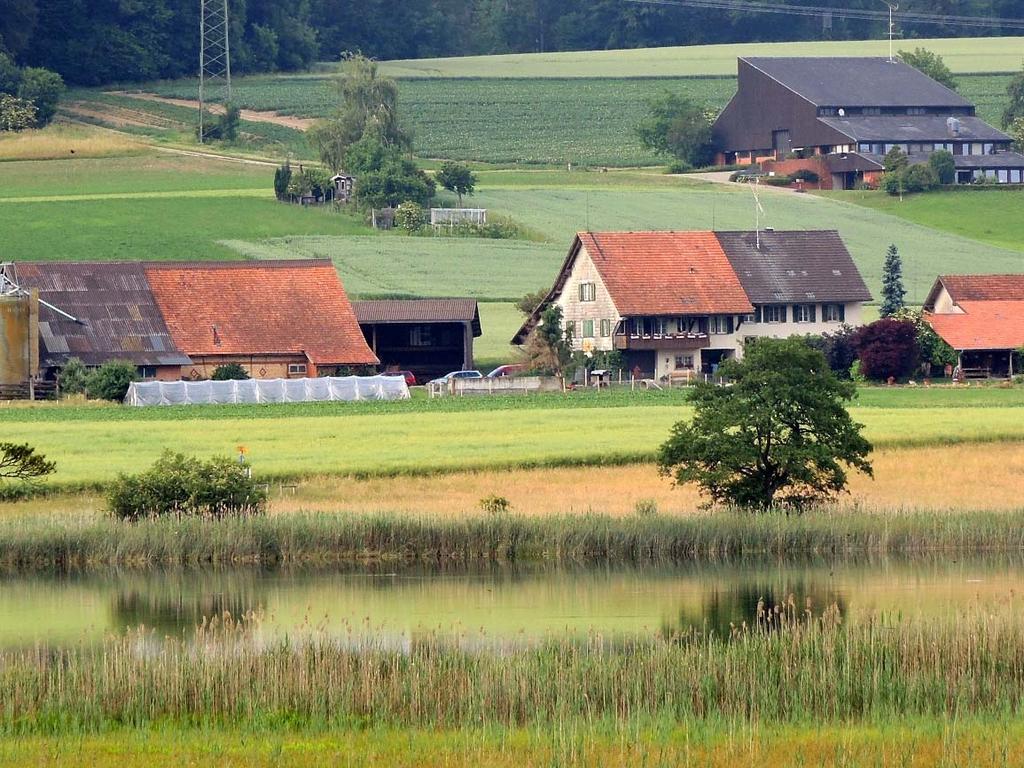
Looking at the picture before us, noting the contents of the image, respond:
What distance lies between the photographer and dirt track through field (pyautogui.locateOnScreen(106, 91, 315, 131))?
136 m

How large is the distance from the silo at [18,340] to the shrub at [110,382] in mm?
3496

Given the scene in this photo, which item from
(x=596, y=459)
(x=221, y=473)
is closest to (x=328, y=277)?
(x=596, y=459)

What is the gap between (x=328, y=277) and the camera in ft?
243

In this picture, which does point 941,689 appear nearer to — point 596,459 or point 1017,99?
point 596,459

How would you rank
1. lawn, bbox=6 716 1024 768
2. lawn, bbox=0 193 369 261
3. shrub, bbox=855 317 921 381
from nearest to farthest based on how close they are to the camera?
lawn, bbox=6 716 1024 768 < shrub, bbox=855 317 921 381 < lawn, bbox=0 193 369 261

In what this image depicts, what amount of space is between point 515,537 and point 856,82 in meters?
103

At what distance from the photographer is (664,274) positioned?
77375mm

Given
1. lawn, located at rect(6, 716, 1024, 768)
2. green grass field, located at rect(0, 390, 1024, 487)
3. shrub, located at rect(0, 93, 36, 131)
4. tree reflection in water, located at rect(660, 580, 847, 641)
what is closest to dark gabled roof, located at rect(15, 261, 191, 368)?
green grass field, located at rect(0, 390, 1024, 487)

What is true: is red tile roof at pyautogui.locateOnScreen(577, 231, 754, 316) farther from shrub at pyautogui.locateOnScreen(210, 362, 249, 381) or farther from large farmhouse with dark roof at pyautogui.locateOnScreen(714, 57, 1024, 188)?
large farmhouse with dark roof at pyautogui.locateOnScreen(714, 57, 1024, 188)

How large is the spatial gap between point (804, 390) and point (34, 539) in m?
13.3

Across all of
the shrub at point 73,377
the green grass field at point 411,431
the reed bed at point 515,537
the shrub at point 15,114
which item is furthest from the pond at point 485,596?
the shrub at point 15,114

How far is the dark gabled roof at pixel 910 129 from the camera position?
122250 mm

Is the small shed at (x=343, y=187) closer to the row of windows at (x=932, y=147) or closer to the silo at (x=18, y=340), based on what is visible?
the row of windows at (x=932, y=147)

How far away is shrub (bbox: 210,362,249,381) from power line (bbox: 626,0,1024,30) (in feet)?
403
